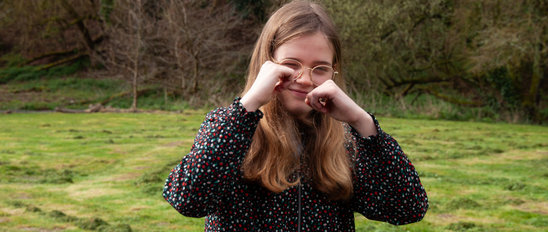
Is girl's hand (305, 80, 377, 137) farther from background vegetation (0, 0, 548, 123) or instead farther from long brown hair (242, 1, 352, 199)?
background vegetation (0, 0, 548, 123)

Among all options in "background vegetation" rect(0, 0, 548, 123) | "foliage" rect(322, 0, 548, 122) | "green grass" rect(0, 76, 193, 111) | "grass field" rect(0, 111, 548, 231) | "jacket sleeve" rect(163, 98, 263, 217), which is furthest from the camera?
"green grass" rect(0, 76, 193, 111)

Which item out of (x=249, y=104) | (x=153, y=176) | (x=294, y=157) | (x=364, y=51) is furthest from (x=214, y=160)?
(x=364, y=51)

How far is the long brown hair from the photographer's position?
66.9 inches

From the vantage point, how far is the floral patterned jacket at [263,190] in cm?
158

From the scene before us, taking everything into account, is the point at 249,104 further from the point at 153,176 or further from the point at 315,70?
the point at 153,176

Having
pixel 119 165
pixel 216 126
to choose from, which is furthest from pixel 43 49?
pixel 216 126

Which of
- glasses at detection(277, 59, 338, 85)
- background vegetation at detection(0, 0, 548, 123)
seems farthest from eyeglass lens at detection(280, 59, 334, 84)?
background vegetation at detection(0, 0, 548, 123)

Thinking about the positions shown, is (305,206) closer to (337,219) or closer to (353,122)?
(337,219)

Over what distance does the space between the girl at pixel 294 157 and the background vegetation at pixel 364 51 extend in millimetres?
12721

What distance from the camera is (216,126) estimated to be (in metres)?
1.59

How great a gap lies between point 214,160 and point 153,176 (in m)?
4.98

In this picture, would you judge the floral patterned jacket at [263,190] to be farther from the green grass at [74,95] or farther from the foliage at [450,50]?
the green grass at [74,95]

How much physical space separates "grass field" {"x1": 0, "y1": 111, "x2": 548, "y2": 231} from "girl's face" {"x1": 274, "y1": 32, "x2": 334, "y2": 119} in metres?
2.90

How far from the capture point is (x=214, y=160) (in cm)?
157
